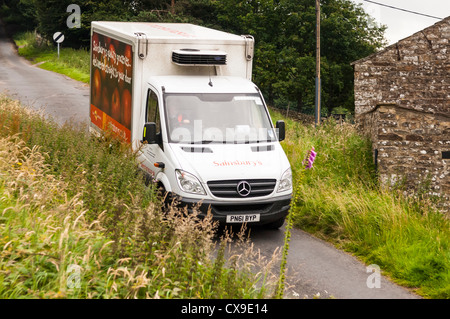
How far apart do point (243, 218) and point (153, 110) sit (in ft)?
8.35

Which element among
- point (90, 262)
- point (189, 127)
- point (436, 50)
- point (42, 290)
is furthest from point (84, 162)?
point (436, 50)

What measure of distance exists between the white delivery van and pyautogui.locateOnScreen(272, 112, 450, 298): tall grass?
82 centimetres

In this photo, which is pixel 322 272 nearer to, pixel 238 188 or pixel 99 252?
pixel 238 188

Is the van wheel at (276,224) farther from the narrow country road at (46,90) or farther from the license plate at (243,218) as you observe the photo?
the narrow country road at (46,90)

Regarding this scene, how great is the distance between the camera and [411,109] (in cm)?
1285

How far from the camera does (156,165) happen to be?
10062 millimetres

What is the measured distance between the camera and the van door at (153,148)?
10172 mm

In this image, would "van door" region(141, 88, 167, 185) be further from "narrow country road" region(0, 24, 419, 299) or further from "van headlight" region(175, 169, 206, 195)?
"narrow country road" region(0, 24, 419, 299)

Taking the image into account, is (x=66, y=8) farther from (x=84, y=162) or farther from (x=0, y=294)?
(x=0, y=294)

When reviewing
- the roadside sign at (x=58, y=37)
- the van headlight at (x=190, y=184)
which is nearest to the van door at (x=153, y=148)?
the van headlight at (x=190, y=184)

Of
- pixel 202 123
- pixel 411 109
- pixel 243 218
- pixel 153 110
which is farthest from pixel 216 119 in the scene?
pixel 411 109

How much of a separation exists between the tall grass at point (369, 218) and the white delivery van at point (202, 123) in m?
0.82
